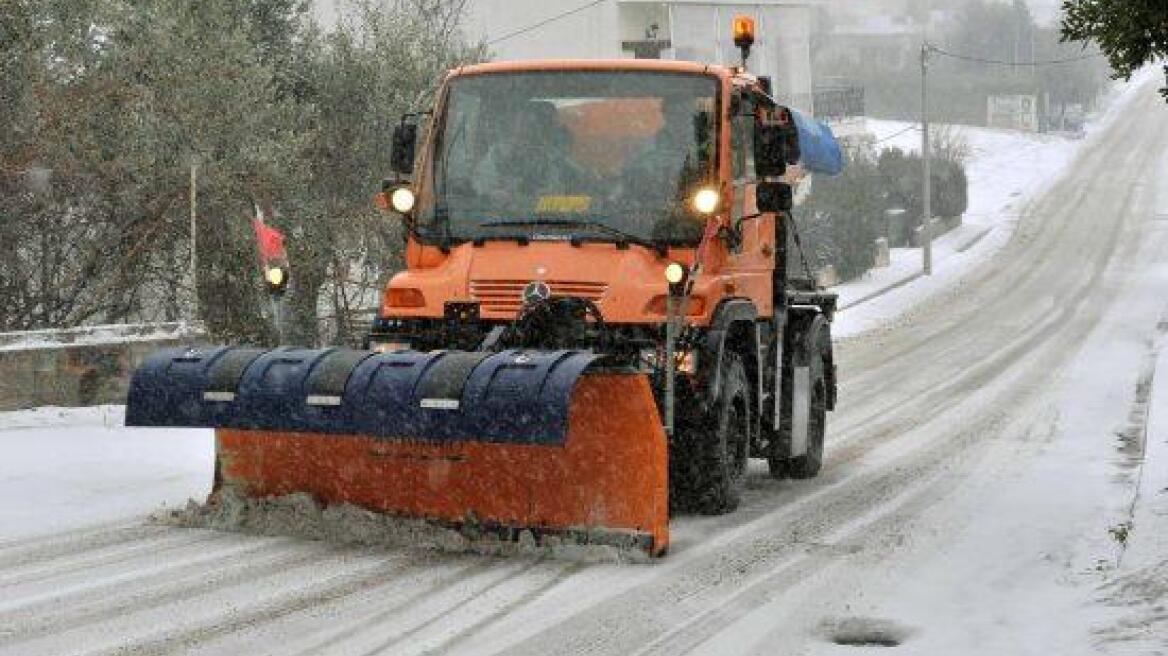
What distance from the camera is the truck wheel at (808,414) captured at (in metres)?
11.9

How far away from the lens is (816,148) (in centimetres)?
1300

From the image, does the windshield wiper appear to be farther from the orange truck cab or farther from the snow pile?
the snow pile

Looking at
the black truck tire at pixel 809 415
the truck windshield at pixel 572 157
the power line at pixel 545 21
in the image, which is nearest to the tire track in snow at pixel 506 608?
the truck windshield at pixel 572 157

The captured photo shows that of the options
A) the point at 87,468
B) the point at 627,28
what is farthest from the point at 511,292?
the point at 627,28

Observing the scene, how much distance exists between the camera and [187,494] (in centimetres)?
1099

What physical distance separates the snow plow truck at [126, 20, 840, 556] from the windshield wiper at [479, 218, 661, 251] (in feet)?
0.04

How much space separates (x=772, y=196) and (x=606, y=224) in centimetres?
104

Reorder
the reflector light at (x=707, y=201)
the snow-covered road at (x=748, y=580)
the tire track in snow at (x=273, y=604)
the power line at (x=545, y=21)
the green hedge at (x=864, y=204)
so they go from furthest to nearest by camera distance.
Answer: the green hedge at (x=864, y=204) → the power line at (x=545, y=21) → the reflector light at (x=707, y=201) → the snow-covered road at (x=748, y=580) → the tire track in snow at (x=273, y=604)

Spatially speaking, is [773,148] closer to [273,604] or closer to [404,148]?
[404,148]

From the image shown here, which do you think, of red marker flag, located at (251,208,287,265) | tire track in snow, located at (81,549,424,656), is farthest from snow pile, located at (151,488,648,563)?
red marker flag, located at (251,208,287,265)

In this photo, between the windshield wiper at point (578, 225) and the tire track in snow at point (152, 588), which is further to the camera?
the windshield wiper at point (578, 225)

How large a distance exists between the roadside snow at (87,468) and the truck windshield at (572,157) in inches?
98.7

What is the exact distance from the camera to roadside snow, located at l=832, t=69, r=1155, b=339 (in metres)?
37.8

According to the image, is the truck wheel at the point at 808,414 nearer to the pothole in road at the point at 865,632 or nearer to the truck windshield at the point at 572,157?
the truck windshield at the point at 572,157
